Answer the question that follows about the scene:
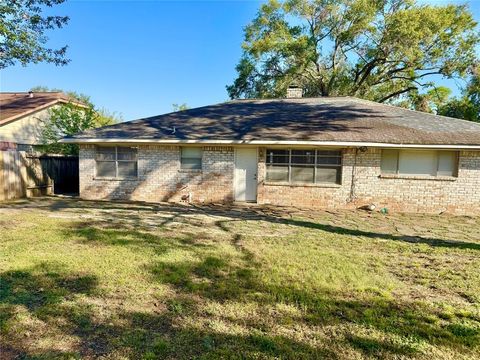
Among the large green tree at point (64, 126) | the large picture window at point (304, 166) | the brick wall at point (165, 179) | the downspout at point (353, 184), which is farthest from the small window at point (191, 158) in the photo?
the large green tree at point (64, 126)

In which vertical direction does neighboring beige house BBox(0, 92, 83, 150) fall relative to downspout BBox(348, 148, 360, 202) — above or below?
above

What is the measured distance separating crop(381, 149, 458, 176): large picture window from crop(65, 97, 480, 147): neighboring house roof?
572 millimetres

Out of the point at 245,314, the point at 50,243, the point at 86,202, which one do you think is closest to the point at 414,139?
the point at 245,314

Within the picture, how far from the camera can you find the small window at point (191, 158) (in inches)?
442

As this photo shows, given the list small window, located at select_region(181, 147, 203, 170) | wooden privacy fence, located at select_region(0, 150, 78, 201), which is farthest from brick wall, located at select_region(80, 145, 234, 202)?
wooden privacy fence, located at select_region(0, 150, 78, 201)

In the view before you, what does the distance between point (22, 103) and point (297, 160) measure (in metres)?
18.4

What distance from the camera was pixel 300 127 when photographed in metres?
11.1

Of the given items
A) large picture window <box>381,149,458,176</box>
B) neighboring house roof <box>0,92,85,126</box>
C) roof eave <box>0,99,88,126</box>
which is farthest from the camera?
neighboring house roof <box>0,92,85,126</box>

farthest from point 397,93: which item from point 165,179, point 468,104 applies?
point 165,179

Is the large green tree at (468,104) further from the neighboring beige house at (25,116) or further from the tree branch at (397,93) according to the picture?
the neighboring beige house at (25,116)

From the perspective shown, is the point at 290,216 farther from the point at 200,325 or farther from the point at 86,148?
the point at 86,148

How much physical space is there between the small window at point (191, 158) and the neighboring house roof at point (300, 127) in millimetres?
554

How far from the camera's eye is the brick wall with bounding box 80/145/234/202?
11.1 m

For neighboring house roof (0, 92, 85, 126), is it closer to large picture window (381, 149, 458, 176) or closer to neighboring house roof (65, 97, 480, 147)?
neighboring house roof (65, 97, 480, 147)
